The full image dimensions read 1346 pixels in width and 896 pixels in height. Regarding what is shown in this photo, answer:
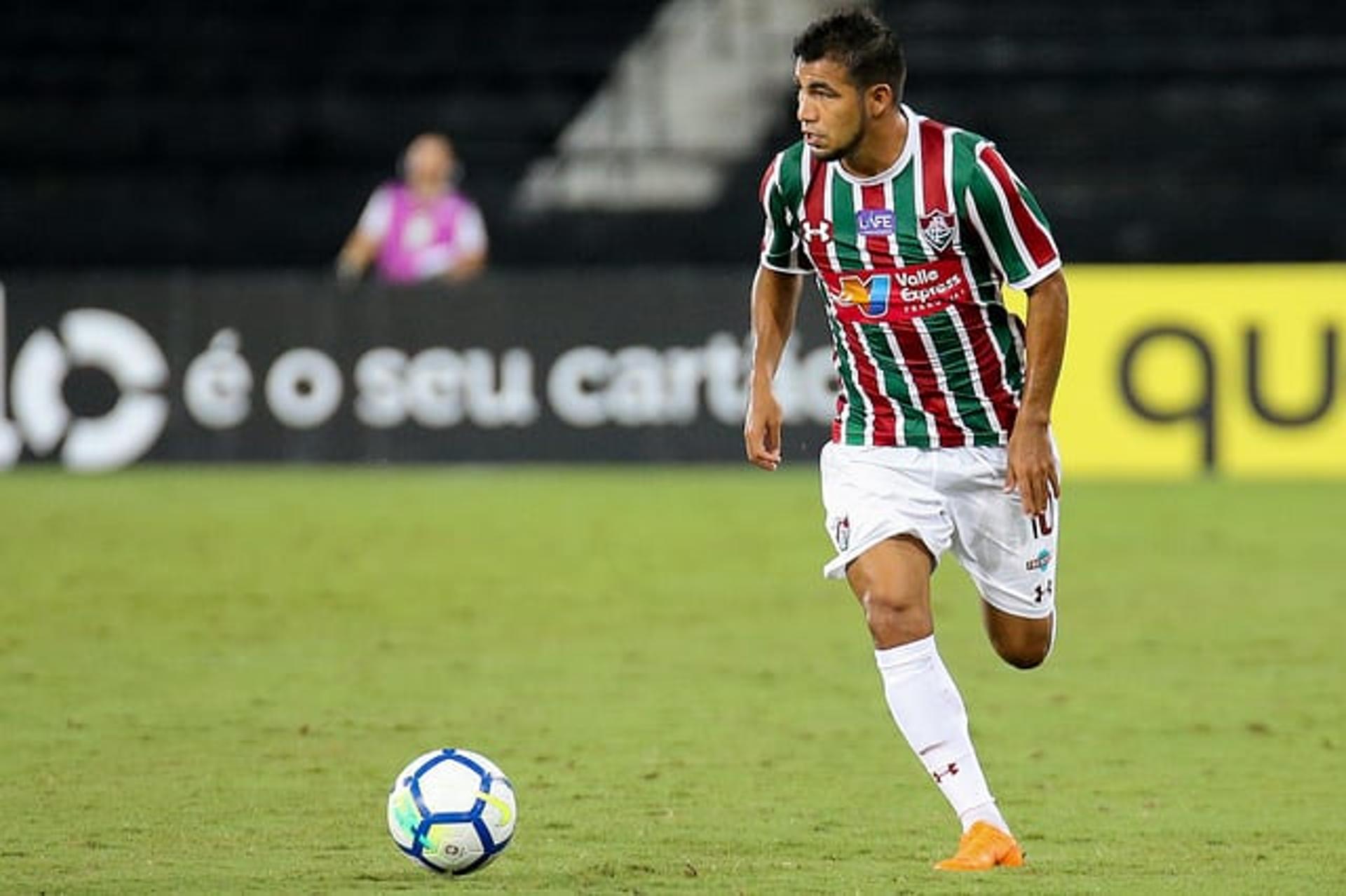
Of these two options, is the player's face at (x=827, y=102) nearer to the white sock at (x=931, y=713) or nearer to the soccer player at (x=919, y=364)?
the soccer player at (x=919, y=364)

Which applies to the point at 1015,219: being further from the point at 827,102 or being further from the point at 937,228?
the point at 827,102

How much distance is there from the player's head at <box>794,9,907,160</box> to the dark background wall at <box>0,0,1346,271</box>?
12916 millimetres

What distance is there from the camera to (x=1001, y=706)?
8.45 metres

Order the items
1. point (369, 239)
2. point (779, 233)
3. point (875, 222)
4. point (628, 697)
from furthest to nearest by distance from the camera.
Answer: point (369, 239)
point (628, 697)
point (779, 233)
point (875, 222)

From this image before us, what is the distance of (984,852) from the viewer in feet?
18.7

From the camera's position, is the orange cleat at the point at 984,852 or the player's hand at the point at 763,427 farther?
the player's hand at the point at 763,427

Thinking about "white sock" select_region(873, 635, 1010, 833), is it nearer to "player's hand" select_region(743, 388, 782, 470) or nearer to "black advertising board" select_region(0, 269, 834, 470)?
"player's hand" select_region(743, 388, 782, 470)

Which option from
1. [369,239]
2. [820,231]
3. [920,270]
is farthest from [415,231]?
[920,270]

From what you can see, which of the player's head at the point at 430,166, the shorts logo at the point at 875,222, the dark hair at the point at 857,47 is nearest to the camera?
the dark hair at the point at 857,47

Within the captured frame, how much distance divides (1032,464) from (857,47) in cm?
98

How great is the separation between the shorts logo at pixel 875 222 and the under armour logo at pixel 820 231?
7 centimetres

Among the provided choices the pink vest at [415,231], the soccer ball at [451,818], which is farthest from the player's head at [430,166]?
the soccer ball at [451,818]

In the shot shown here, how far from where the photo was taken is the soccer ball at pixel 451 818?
5.52 m

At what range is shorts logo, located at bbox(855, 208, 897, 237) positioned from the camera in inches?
239
